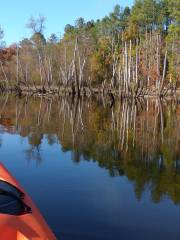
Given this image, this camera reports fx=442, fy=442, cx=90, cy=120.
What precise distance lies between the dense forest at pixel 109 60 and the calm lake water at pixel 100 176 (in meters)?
26.5

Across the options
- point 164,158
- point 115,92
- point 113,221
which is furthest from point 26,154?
point 115,92

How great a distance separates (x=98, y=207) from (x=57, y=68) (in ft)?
168

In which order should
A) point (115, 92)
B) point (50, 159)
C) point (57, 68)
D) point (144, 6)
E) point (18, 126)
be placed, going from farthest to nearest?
point (144, 6) < point (57, 68) < point (115, 92) < point (18, 126) < point (50, 159)

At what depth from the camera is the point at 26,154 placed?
12.2 m

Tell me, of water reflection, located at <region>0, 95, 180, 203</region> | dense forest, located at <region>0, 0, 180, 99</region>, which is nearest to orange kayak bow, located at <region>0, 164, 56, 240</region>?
water reflection, located at <region>0, 95, 180, 203</region>

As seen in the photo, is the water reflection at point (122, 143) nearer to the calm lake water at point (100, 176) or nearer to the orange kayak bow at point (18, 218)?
the calm lake water at point (100, 176)

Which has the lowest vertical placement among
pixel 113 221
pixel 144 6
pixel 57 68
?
pixel 113 221

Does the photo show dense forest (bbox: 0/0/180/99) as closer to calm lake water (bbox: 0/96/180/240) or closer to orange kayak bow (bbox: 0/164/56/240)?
calm lake water (bbox: 0/96/180/240)

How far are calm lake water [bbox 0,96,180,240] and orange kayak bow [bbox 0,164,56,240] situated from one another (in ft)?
5.54

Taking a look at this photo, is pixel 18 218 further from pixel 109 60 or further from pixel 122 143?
pixel 109 60

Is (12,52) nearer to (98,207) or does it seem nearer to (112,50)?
(112,50)

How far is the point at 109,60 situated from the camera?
61062 mm

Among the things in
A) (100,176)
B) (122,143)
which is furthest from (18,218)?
(122,143)

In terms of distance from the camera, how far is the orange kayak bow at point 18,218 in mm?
3748
